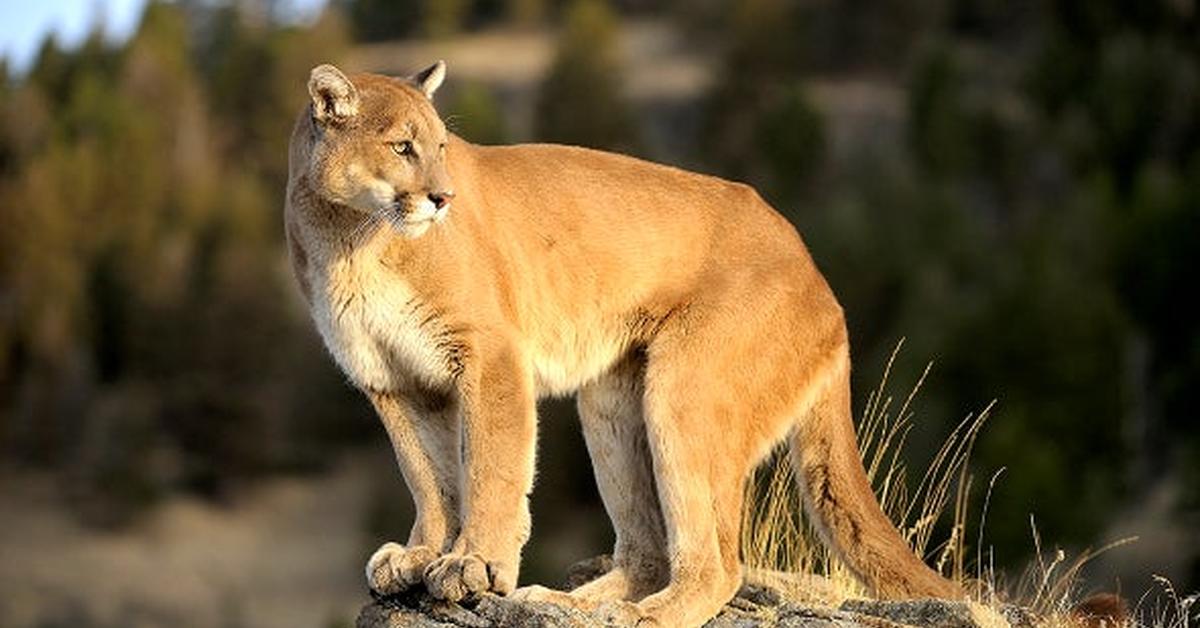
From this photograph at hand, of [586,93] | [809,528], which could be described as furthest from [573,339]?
[586,93]

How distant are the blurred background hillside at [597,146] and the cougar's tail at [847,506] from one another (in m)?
28.3

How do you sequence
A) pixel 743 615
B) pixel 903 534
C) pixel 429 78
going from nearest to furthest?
1. pixel 743 615
2. pixel 429 78
3. pixel 903 534

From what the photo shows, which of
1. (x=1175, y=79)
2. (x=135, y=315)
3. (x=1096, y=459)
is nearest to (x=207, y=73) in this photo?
(x=135, y=315)

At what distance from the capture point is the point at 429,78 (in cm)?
1059

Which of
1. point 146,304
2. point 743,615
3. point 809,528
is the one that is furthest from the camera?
point 146,304

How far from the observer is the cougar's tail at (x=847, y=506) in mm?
10234

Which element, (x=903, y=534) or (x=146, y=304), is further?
(x=146, y=304)

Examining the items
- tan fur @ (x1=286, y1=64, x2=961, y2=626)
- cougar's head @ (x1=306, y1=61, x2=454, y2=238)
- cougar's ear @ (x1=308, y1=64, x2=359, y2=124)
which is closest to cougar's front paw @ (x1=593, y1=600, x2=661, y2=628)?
tan fur @ (x1=286, y1=64, x2=961, y2=626)

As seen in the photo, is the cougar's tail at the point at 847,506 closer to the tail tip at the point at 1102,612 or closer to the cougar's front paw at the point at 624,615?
the tail tip at the point at 1102,612

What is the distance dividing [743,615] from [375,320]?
217 cm

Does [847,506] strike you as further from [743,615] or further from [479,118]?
[479,118]

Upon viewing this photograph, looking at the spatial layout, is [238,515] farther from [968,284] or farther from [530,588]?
[530,588]

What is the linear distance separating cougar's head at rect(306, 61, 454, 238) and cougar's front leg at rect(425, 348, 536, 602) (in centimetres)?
74

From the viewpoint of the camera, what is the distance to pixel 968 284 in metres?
74.4
